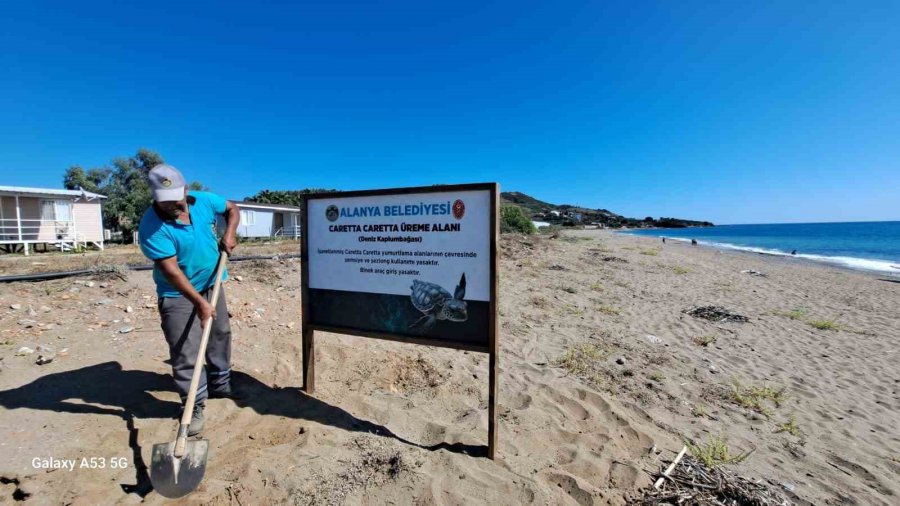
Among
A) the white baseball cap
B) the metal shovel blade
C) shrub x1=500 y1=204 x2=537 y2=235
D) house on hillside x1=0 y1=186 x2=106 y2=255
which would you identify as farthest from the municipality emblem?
shrub x1=500 y1=204 x2=537 y2=235

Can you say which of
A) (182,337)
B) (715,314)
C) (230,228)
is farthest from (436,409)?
(715,314)

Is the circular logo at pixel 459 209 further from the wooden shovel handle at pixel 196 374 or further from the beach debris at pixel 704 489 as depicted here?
the beach debris at pixel 704 489

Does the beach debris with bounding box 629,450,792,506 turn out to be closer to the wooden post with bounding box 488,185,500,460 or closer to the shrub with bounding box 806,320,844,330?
the wooden post with bounding box 488,185,500,460

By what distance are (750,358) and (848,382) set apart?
100 centimetres

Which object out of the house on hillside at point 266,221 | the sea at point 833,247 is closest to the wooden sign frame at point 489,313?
the house on hillside at point 266,221

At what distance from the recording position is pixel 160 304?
285 cm

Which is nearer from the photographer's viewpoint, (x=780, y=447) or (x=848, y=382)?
(x=780, y=447)

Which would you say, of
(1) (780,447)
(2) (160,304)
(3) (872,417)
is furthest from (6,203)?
(3) (872,417)

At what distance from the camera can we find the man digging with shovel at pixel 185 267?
2.63 metres

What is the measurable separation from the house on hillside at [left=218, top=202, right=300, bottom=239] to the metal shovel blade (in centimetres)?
2764

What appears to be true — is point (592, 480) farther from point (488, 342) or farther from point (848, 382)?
point (848, 382)

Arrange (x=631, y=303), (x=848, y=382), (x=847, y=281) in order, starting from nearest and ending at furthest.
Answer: (x=848, y=382) < (x=631, y=303) < (x=847, y=281)

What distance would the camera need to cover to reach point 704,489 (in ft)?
8.14

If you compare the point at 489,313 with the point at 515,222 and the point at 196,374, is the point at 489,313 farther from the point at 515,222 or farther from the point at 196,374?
the point at 515,222
